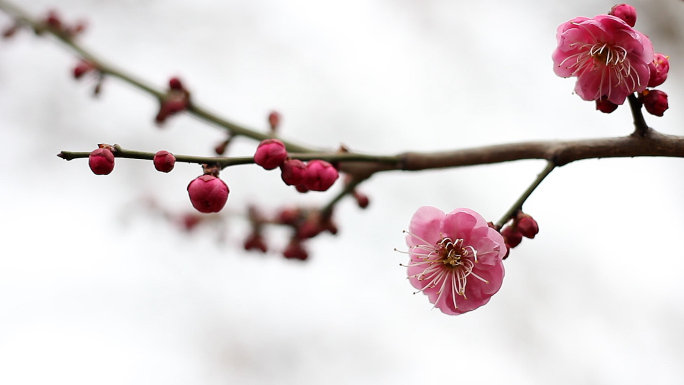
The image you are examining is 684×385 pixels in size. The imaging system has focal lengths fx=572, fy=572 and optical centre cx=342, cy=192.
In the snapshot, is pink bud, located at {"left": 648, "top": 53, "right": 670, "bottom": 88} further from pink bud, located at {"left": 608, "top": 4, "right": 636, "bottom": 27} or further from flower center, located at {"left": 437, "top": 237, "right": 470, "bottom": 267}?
flower center, located at {"left": 437, "top": 237, "right": 470, "bottom": 267}

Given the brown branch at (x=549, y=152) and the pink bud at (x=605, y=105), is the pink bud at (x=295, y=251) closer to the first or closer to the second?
the brown branch at (x=549, y=152)

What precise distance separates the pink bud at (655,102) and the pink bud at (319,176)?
1.47 ft

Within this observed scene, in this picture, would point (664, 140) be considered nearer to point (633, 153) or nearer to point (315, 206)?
point (633, 153)

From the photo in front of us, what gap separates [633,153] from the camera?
2.60ft

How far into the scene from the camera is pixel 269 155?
29.5 inches

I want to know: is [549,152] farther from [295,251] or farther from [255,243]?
[255,243]

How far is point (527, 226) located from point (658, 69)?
28 cm

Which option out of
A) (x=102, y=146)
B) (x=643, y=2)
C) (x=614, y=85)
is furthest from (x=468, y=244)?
(x=643, y=2)

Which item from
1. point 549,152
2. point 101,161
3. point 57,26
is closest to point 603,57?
point 549,152

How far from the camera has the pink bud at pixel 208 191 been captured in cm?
71

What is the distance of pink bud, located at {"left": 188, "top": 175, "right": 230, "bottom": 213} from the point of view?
713 millimetres

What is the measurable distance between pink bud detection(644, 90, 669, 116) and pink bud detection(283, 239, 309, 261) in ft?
2.48

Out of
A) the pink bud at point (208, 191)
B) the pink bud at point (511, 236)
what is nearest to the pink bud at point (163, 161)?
the pink bud at point (208, 191)

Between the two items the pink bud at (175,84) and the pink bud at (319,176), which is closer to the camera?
the pink bud at (319,176)
